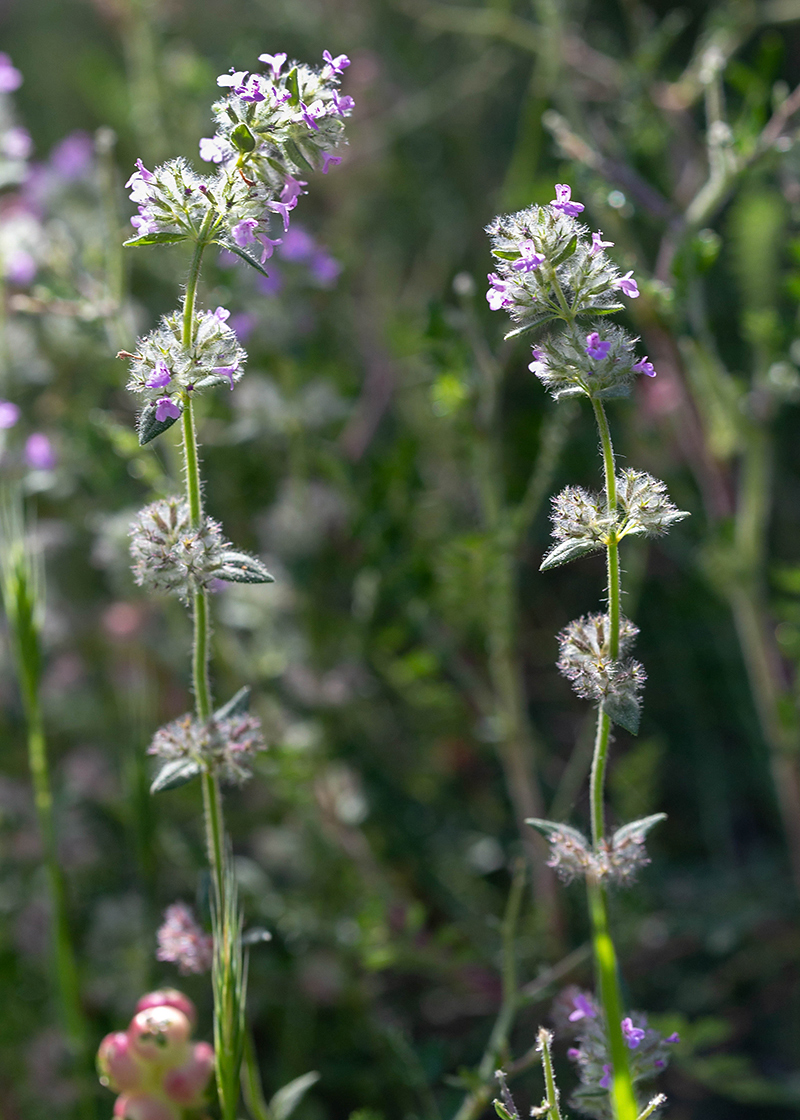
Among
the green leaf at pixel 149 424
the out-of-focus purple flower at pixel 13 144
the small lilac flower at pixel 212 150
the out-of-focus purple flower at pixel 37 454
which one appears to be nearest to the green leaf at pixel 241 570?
the green leaf at pixel 149 424

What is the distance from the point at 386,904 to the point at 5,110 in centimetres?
151

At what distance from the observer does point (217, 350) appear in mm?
882

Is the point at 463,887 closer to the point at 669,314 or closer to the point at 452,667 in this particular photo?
the point at 452,667

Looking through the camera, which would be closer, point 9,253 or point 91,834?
point 9,253

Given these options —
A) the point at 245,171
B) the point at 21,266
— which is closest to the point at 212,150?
the point at 245,171

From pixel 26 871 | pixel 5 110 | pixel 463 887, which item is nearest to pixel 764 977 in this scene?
pixel 463 887

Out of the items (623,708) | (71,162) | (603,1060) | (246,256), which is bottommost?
(603,1060)

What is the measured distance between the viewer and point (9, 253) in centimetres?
180

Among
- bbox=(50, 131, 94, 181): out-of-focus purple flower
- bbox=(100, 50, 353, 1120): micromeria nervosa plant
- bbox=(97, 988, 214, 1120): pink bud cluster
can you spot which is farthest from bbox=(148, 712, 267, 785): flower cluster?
bbox=(50, 131, 94, 181): out-of-focus purple flower

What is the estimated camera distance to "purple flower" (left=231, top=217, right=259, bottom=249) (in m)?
0.86

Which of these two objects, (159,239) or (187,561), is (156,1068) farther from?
(159,239)

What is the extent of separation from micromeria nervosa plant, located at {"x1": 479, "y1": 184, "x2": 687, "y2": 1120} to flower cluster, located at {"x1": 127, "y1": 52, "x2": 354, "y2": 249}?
0.18 m

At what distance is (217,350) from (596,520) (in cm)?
35

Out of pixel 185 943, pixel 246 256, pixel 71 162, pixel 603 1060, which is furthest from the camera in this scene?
pixel 71 162
